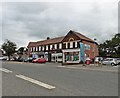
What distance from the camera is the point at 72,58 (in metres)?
58.8

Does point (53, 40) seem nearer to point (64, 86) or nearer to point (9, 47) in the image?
point (9, 47)

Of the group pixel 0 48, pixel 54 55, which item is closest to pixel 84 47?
pixel 54 55

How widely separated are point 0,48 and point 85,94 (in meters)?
88.3

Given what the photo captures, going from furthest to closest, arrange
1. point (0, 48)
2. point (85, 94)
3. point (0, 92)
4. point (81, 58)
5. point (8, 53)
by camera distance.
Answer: point (0, 48)
point (8, 53)
point (81, 58)
point (0, 92)
point (85, 94)

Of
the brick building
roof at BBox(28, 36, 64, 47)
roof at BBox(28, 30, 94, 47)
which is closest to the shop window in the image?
the brick building

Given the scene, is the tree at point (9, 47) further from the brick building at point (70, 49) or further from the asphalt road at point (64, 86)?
the asphalt road at point (64, 86)

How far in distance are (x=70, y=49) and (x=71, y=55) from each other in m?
1.81

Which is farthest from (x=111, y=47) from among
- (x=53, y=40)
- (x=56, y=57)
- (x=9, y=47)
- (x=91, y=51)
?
(x=9, y=47)

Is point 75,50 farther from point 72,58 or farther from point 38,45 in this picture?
point 38,45

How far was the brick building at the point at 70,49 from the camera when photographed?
187ft

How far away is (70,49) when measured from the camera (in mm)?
59594

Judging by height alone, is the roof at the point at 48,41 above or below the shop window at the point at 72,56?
above

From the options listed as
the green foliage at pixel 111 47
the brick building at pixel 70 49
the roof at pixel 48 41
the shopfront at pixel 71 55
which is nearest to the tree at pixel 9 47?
the roof at pixel 48 41

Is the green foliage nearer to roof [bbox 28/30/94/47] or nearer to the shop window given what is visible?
roof [bbox 28/30/94/47]
